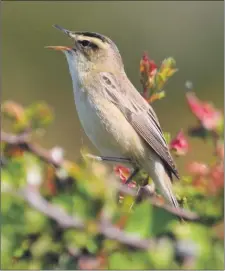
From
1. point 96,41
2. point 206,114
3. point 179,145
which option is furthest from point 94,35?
point 206,114

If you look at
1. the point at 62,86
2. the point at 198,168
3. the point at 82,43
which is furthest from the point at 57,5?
the point at 198,168

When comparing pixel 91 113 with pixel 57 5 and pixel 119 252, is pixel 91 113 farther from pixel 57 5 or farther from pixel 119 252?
pixel 57 5

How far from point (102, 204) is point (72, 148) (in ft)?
9.48

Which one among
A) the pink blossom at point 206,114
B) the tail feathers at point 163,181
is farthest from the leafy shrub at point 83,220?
the tail feathers at point 163,181

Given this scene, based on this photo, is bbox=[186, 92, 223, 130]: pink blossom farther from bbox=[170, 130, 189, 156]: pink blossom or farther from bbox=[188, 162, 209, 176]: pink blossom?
bbox=[170, 130, 189, 156]: pink blossom

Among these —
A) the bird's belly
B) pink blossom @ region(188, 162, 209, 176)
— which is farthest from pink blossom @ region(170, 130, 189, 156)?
the bird's belly

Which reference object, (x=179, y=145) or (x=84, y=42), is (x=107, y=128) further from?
(x=179, y=145)

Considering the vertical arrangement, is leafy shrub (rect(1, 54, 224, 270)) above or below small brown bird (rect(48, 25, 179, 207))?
above

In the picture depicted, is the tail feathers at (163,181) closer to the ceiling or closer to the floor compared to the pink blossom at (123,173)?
closer to the floor

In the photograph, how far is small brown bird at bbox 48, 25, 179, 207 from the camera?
96.8 inches

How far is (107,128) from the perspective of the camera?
8.11ft

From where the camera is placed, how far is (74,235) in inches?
39.3

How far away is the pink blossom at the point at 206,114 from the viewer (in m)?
1.24

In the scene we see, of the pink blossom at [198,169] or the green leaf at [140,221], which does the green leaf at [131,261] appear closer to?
the green leaf at [140,221]
